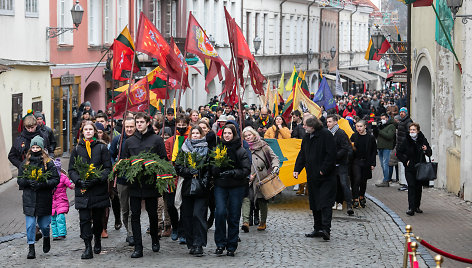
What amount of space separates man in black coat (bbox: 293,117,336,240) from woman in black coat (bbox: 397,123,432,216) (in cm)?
292

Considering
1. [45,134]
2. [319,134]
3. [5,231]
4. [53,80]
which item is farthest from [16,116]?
[319,134]

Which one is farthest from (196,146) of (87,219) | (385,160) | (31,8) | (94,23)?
(94,23)

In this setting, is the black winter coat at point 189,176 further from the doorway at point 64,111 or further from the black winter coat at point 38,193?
the doorway at point 64,111

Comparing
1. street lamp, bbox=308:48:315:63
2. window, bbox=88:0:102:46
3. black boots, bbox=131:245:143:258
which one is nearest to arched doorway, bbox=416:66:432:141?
window, bbox=88:0:102:46

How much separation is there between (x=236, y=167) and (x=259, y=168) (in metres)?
2.28

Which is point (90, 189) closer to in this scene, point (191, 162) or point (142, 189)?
point (142, 189)

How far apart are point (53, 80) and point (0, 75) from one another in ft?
17.6

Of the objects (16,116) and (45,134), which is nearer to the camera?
(45,134)

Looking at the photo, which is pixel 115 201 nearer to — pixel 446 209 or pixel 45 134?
pixel 45 134

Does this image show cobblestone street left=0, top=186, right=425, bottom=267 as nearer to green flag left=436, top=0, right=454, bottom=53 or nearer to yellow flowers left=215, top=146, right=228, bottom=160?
yellow flowers left=215, top=146, right=228, bottom=160

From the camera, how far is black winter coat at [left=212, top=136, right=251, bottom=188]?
1170cm

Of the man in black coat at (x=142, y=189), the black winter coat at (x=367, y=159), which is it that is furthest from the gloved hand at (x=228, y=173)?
the black winter coat at (x=367, y=159)

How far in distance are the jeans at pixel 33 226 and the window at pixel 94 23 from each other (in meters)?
20.1

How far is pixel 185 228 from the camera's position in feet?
39.3
